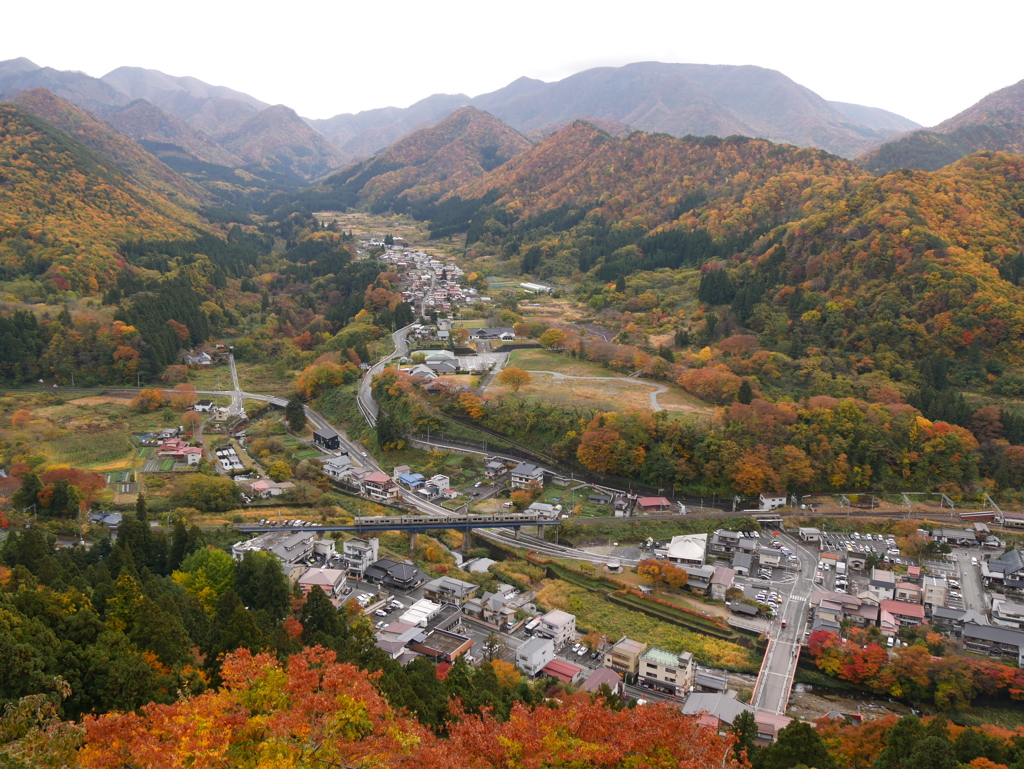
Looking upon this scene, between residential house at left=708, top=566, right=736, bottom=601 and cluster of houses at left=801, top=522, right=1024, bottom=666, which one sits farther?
residential house at left=708, top=566, right=736, bottom=601

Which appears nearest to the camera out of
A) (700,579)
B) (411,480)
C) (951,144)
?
(700,579)

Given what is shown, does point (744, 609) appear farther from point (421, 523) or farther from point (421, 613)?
point (421, 523)

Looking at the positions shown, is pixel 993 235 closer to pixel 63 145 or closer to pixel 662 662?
pixel 662 662

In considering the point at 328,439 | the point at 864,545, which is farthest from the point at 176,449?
the point at 864,545

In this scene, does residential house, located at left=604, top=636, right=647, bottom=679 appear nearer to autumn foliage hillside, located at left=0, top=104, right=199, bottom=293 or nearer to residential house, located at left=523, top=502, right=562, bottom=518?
residential house, located at left=523, top=502, right=562, bottom=518

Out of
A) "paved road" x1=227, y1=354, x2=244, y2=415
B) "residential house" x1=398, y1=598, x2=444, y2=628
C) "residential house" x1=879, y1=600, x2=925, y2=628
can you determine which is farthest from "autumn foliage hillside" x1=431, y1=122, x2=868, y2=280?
"residential house" x1=398, y1=598, x2=444, y2=628

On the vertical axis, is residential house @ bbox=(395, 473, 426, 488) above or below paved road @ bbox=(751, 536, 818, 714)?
below
